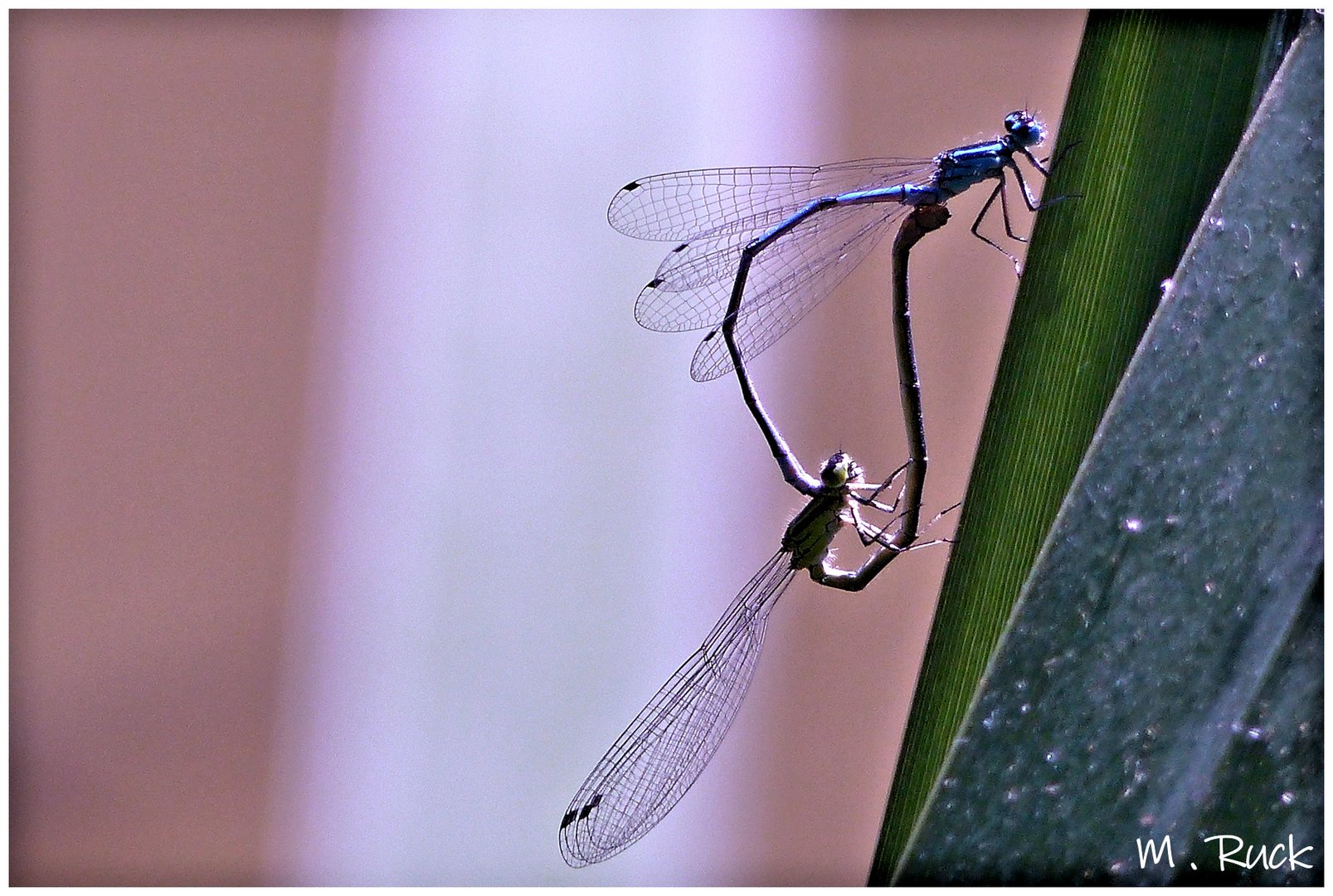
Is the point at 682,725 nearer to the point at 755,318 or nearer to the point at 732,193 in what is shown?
the point at 755,318

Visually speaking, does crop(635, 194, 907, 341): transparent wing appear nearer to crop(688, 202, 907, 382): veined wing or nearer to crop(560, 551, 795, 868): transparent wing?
crop(688, 202, 907, 382): veined wing

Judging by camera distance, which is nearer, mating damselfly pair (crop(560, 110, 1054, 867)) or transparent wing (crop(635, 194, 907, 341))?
mating damselfly pair (crop(560, 110, 1054, 867))

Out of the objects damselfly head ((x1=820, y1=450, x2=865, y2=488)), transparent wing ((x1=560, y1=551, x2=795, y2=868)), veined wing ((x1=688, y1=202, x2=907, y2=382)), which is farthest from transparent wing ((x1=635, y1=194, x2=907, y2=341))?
transparent wing ((x1=560, y1=551, x2=795, y2=868))

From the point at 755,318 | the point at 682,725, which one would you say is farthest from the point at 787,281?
the point at 682,725

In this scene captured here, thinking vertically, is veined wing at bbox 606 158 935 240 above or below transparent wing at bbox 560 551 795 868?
above

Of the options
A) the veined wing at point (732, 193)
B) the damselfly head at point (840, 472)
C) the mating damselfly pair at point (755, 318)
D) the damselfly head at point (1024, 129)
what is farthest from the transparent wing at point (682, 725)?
the damselfly head at point (1024, 129)

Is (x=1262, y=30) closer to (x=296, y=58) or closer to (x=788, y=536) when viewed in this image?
(x=788, y=536)

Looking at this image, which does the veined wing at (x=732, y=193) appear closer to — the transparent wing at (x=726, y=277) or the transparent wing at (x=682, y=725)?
the transparent wing at (x=726, y=277)
